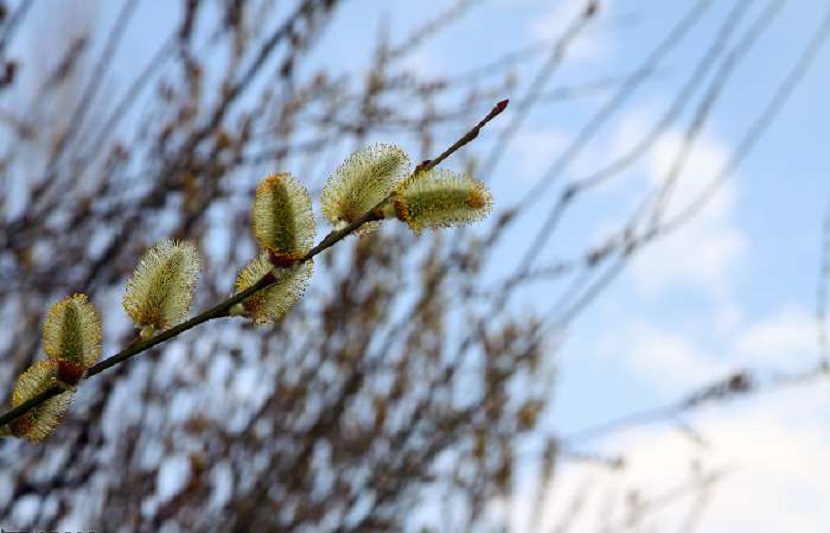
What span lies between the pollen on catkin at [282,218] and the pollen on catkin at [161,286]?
9 centimetres

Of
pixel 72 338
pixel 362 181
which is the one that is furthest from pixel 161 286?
pixel 362 181

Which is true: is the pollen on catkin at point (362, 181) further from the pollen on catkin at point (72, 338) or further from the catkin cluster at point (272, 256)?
the pollen on catkin at point (72, 338)

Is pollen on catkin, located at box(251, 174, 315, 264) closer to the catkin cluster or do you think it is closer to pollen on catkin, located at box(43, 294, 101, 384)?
the catkin cluster

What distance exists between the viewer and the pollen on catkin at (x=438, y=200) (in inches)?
33.2

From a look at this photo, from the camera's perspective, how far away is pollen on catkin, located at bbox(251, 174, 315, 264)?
85 centimetres

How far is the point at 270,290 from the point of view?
2.90 ft

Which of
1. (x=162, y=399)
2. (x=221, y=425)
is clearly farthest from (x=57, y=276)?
(x=221, y=425)

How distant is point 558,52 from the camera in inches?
85.7

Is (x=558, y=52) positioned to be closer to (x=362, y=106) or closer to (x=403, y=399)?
(x=362, y=106)

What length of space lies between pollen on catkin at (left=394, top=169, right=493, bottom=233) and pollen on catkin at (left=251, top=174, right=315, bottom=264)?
0.27 feet

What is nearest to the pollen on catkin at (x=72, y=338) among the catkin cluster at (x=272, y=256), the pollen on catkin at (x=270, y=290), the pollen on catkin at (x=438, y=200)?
the catkin cluster at (x=272, y=256)

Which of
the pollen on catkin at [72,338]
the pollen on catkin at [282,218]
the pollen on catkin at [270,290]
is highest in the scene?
the pollen on catkin at [282,218]

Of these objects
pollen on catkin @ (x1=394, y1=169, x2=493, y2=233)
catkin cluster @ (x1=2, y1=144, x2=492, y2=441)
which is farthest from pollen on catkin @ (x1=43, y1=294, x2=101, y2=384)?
pollen on catkin @ (x1=394, y1=169, x2=493, y2=233)

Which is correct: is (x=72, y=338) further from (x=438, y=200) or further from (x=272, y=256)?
(x=438, y=200)
